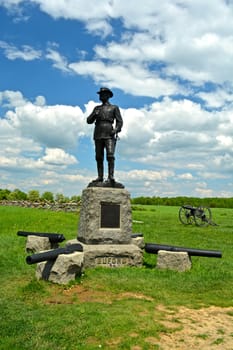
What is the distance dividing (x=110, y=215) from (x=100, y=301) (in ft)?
11.1

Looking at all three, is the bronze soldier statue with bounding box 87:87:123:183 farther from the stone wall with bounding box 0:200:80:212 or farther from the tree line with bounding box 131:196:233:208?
the tree line with bounding box 131:196:233:208

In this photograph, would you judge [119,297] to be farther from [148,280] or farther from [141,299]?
[148,280]

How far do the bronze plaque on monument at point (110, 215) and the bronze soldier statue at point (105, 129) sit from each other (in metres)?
0.69

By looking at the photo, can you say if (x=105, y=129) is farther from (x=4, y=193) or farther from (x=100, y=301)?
(x=4, y=193)

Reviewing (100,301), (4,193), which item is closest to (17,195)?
(4,193)

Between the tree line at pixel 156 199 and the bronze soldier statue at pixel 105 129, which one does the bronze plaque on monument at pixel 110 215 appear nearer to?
the bronze soldier statue at pixel 105 129

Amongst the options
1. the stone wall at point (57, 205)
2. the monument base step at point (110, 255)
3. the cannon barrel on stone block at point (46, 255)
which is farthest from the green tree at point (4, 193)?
the cannon barrel on stone block at point (46, 255)

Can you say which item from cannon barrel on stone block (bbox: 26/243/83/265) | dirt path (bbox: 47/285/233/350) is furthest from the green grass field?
cannon barrel on stone block (bbox: 26/243/83/265)

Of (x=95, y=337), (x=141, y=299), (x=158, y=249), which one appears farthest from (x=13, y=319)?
(x=158, y=249)

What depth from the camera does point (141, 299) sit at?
23.0 ft

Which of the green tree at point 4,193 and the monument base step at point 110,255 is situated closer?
the monument base step at point 110,255

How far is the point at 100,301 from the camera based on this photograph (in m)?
6.92

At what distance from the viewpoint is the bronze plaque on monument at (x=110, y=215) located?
33.0 feet

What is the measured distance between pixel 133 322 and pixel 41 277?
3.11 metres
